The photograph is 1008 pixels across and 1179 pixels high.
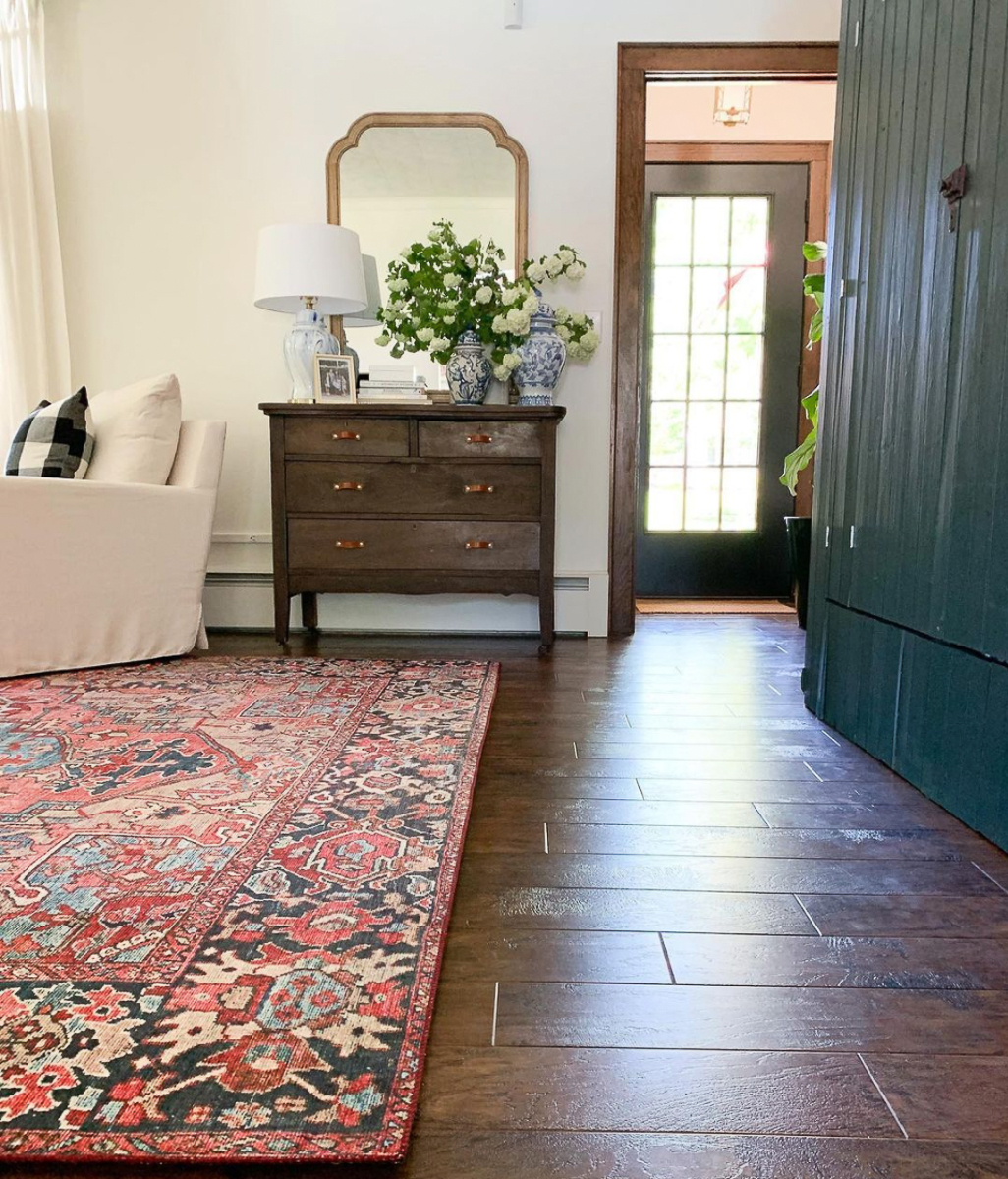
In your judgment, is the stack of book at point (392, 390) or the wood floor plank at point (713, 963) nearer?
the wood floor plank at point (713, 963)

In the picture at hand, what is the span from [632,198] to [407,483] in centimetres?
143

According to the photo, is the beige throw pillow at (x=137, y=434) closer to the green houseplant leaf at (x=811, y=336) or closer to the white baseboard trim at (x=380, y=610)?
the white baseboard trim at (x=380, y=610)

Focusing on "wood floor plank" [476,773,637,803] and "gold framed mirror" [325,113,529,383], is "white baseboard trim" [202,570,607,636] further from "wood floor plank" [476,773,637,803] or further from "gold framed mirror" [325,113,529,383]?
"wood floor plank" [476,773,637,803]

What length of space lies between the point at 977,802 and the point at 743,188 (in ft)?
11.9

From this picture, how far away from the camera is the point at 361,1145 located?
2.43 ft

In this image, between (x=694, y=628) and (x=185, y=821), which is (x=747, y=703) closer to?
(x=694, y=628)

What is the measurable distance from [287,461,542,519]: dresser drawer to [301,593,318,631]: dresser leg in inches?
22.4

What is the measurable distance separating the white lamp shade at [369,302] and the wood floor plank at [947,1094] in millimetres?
3066

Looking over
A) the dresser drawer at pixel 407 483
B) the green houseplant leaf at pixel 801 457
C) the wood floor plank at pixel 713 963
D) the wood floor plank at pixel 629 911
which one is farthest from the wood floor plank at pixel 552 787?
the green houseplant leaf at pixel 801 457

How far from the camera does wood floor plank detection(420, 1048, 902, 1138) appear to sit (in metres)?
0.79

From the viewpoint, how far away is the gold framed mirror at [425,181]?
3357 millimetres

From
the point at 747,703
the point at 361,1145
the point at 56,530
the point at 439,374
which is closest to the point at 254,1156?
the point at 361,1145

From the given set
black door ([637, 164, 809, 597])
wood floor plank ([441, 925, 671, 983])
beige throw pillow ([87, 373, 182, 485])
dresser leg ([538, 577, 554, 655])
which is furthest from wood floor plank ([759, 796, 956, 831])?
black door ([637, 164, 809, 597])

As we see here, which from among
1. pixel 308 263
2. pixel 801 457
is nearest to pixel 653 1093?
pixel 308 263
